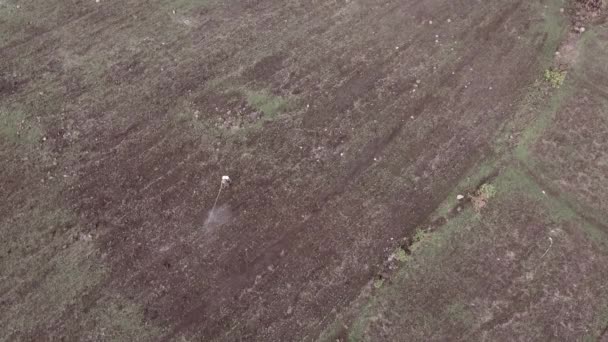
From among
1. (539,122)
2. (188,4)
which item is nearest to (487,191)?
(539,122)

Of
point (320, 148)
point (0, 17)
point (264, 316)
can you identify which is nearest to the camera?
point (264, 316)

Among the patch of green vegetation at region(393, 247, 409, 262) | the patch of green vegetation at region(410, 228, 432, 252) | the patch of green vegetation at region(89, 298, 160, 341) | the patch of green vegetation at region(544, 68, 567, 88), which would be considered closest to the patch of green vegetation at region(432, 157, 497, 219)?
the patch of green vegetation at region(410, 228, 432, 252)

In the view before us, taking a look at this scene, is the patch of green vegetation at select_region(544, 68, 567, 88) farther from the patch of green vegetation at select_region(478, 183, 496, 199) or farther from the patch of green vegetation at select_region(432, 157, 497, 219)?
the patch of green vegetation at select_region(478, 183, 496, 199)

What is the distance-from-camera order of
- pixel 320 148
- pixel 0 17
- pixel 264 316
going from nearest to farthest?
pixel 264 316
pixel 320 148
pixel 0 17

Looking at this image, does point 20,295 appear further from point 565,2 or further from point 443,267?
point 565,2

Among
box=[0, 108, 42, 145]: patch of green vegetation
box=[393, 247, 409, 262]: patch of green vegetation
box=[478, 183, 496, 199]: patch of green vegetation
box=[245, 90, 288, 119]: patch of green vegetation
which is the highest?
box=[0, 108, 42, 145]: patch of green vegetation

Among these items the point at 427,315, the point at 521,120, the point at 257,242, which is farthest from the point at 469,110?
the point at 257,242

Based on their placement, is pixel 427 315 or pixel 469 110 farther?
pixel 469 110
